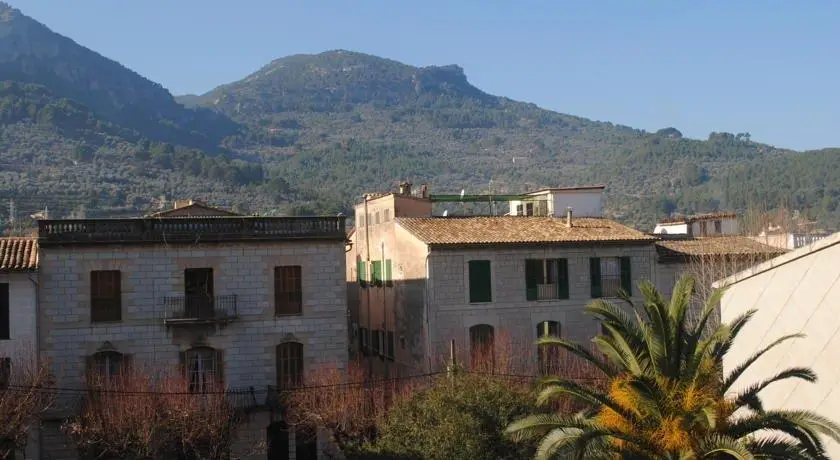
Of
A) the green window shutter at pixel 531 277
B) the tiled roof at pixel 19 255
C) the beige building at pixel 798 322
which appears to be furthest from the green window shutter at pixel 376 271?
the beige building at pixel 798 322

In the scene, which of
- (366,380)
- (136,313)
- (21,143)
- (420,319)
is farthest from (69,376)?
(21,143)

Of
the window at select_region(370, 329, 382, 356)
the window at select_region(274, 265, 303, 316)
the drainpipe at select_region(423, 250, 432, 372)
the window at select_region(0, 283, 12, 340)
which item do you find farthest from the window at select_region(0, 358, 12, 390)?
the window at select_region(370, 329, 382, 356)

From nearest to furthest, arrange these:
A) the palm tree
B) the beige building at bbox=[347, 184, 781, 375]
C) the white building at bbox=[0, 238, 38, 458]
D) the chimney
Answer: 1. the palm tree
2. the white building at bbox=[0, 238, 38, 458]
3. the beige building at bbox=[347, 184, 781, 375]
4. the chimney

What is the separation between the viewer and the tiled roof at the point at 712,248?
124 ft

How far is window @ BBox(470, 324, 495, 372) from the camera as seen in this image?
3127 cm

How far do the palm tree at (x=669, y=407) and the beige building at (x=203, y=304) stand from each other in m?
14.0

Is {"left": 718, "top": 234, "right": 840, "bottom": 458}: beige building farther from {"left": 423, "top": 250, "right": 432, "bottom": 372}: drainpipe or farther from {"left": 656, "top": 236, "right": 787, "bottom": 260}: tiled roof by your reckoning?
{"left": 656, "top": 236, "right": 787, "bottom": 260}: tiled roof

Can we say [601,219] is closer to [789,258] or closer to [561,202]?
[561,202]

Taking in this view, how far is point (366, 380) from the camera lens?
31.8 meters

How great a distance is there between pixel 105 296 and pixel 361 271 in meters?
14.2

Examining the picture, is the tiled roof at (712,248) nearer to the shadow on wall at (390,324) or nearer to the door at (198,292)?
the shadow on wall at (390,324)

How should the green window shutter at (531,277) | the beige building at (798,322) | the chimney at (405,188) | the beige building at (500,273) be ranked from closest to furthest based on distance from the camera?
the beige building at (798,322)
the beige building at (500,273)
the green window shutter at (531,277)
the chimney at (405,188)

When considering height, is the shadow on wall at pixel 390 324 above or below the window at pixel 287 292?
below

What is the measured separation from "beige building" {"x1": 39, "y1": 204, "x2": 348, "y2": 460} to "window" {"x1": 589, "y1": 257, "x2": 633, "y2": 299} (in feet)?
29.8
